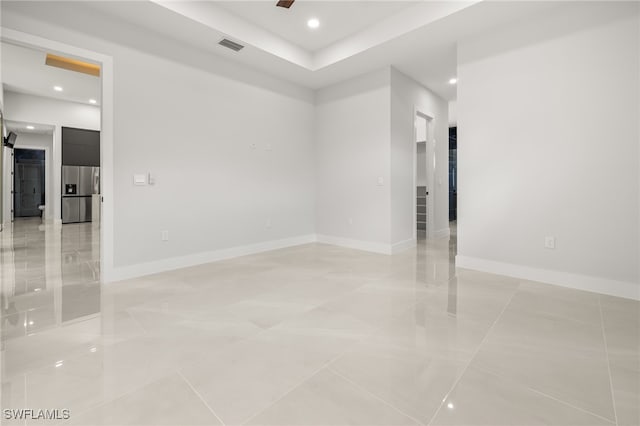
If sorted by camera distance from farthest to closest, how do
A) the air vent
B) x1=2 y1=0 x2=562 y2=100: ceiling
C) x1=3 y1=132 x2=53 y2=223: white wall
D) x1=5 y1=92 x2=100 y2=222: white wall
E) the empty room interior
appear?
x1=3 y1=132 x2=53 y2=223: white wall
x1=5 y1=92 x2=100 y2=222: white wall
the air vent
x1=2 y1=0 x2=562 y2=100: ceiling
the empty room interior

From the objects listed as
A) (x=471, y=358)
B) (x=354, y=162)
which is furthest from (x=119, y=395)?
(x=354, y=162)

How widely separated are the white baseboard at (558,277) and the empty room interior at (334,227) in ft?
0.06

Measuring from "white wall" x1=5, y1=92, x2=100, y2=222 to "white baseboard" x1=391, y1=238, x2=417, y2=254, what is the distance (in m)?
9.01

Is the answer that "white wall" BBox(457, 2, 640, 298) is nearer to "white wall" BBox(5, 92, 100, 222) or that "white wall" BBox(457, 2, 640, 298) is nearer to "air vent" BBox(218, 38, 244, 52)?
"air vent" BBox(218, 38, 244, 52)

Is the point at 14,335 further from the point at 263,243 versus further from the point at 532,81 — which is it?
the point at 532,81

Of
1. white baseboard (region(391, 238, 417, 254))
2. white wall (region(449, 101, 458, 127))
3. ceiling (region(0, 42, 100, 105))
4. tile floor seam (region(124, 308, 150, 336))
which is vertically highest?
ceiling (region(0, 42, 100, 105))

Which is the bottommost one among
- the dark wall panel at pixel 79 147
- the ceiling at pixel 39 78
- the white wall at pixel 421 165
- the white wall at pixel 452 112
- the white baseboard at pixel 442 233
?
the white baseboard at pixel 442 233

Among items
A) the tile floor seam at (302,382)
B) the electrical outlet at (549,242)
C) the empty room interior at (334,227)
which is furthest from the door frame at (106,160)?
the electrical outlet at (549,242)

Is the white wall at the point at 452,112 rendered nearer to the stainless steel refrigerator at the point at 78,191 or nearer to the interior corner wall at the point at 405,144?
the interior corner wall at the point at 405,144

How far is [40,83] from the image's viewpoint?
6797 mm

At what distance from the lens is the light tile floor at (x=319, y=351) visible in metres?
1.37

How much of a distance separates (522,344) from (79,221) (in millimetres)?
10432

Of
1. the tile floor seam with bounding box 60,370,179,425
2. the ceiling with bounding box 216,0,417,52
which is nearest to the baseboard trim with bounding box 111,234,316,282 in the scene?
the tile floor seam with bounding box 60,370,179,425

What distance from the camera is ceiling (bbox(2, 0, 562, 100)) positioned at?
10.2 feet
